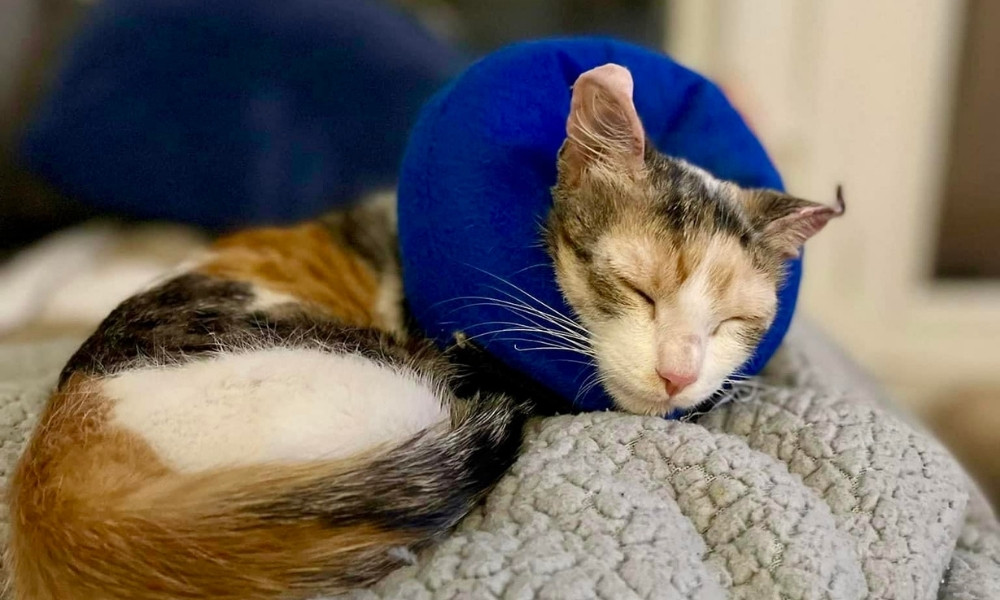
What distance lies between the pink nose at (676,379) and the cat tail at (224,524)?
8.9 inches

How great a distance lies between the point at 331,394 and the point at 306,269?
1.24ft

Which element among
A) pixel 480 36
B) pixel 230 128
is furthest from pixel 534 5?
pixel 230 128

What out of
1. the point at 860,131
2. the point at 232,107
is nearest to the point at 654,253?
the point at 232,107

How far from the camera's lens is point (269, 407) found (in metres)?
0.71

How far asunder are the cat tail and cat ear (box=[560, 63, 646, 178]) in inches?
13.9

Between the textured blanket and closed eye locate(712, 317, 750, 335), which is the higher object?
closed eye locate(712, 317, 750, 335)

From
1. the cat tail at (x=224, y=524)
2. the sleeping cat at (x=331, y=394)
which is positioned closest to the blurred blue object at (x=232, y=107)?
the sleeping cat at (x=331, y=394)

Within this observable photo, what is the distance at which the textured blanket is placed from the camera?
638mm

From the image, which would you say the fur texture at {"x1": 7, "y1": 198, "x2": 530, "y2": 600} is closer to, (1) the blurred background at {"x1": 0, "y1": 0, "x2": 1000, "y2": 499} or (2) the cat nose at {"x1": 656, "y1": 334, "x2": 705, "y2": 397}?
(2) the cat nose at {"x1": 656, "y1": 334, "x2": 705, "y2": 397}

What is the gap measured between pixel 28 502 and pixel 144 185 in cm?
113

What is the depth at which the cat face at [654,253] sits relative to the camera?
0.80 meters

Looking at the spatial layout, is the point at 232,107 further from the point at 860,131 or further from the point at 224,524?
the point at 860,131

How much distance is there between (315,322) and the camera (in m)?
0.88

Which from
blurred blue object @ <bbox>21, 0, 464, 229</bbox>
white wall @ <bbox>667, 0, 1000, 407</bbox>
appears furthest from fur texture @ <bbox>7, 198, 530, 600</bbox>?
white wall @ <bbox>667, 0, 1000, 407</bbox>
